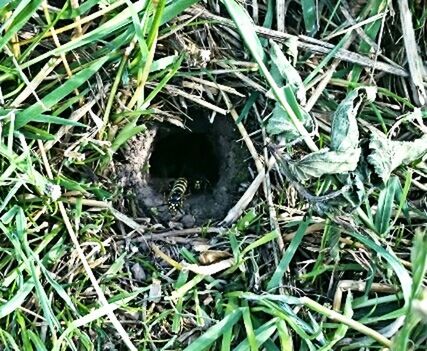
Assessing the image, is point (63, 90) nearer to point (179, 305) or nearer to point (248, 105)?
point (248, 105)

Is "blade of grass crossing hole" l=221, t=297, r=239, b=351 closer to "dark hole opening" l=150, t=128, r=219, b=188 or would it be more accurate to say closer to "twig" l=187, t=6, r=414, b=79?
"dark hole opening" l=150, t=128, r=219, b=188

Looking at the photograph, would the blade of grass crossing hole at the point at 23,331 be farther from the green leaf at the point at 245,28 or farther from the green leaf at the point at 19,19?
the green leaf at the point at 245,28

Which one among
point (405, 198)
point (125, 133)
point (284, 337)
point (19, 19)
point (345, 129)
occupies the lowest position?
point (284, 337)

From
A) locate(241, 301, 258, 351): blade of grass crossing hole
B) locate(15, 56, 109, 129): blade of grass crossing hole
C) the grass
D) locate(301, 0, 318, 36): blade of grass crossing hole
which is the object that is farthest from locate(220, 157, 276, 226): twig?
locate(15, 56, 109, 129): blade of grass crossing hole

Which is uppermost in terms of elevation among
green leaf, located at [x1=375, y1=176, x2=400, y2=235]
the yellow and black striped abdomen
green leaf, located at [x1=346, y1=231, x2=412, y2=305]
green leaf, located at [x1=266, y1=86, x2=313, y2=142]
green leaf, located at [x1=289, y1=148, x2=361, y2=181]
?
green leaf, located at [x1=266, y1=86, x2=313, y2=142]

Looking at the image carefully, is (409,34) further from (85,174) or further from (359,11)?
(85,174)

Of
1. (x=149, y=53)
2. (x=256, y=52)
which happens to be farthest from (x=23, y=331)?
(x=256, y=52)

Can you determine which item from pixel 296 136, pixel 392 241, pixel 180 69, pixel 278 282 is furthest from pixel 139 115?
pixel 392 241
